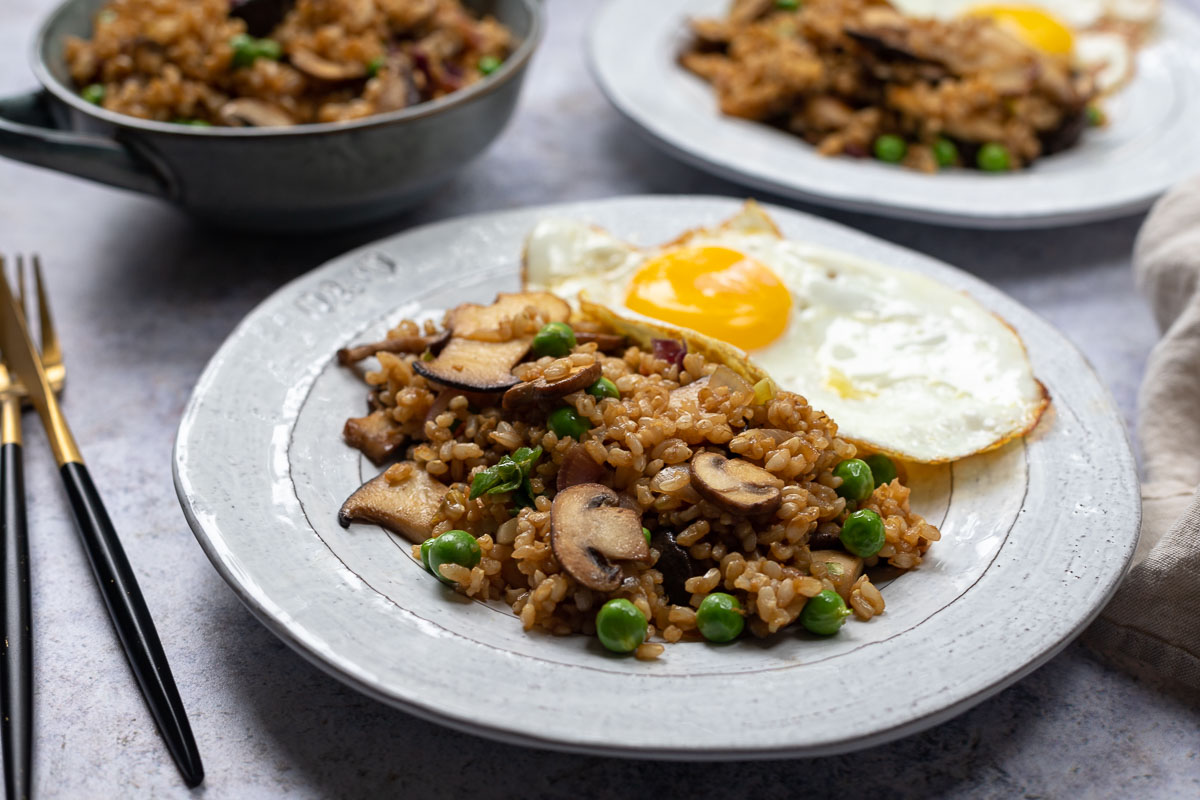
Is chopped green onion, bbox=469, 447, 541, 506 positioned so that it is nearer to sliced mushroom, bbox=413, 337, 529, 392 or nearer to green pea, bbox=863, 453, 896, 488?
sliced mushroom, bbox=413, 337, 529, 392

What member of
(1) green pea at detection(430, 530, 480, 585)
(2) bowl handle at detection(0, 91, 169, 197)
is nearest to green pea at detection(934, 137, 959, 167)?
(1) green pea at detection(430, 530, 480, 585)

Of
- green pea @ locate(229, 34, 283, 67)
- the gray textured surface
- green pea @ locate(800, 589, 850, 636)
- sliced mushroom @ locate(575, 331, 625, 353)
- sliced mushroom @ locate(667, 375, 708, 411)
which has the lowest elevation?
the gray textured surface

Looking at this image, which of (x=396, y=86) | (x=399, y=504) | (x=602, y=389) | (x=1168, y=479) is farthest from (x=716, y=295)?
(x=396, y=86)

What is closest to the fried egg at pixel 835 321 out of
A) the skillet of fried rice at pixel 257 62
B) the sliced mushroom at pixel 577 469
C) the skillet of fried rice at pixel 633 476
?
the skillet of fried rice at pixel 633 476

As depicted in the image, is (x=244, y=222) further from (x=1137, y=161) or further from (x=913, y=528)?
(x=1137, y=161)

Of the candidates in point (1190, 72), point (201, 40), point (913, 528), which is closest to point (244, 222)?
point (201, 40)
